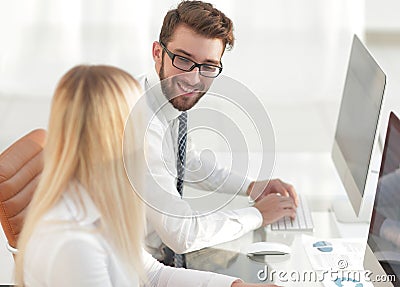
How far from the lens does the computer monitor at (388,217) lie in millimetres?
1711

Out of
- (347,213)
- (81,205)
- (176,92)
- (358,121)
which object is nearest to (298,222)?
(347,213)

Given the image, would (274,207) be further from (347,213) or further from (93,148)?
(93,148)

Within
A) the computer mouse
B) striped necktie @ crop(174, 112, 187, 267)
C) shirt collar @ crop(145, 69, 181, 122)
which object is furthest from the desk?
shirt collar @ crop(145, 69, 181, 122)

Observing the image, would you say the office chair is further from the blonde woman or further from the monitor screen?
the monitor screen

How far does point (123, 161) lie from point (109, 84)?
140mm

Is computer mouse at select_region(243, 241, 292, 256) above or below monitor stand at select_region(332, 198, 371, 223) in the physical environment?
below

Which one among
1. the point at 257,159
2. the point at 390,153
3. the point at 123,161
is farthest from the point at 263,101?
the point at 123,161

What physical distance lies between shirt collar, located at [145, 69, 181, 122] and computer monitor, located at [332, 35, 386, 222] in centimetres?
48

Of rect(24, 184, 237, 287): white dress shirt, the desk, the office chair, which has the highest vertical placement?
rect(24, 184, 237, 287): white dress shirt

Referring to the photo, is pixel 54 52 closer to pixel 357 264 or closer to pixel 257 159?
pixel 257 159

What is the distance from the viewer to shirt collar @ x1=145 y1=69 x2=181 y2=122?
2.20 metres

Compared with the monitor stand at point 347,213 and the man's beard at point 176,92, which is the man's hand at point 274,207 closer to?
the monitor stand at point 347,213

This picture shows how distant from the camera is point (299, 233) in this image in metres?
2.21

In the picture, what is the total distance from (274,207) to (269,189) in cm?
12
